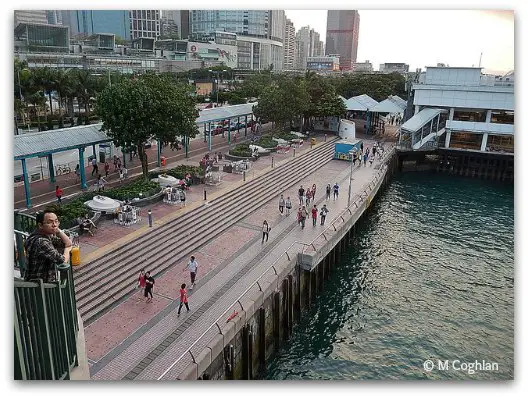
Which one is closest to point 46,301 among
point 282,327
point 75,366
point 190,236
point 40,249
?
point 40,249

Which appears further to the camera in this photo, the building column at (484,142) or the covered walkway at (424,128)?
the covered walkway at (424,128)

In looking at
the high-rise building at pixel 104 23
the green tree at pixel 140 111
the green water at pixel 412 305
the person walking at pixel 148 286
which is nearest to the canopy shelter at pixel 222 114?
the green tree at pixel 140 111

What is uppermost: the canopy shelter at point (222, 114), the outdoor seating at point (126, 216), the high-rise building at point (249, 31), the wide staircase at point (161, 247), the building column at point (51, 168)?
the high-rise building at point (249, 31)

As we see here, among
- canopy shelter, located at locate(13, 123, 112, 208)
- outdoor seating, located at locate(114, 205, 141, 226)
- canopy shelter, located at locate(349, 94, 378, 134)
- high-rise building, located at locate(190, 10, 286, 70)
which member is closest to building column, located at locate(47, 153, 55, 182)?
canopy shelter, located at locate(13, 123, 112, 208)

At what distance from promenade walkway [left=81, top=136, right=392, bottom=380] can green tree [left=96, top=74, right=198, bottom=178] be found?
510 centimetres

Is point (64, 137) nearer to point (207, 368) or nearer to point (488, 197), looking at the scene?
point (207, 368)

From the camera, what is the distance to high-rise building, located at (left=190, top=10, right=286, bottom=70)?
471 ft

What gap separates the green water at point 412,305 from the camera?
1756cm

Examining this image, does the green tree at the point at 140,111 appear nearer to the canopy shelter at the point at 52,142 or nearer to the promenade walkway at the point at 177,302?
the canopy shelter at the point at 52,142

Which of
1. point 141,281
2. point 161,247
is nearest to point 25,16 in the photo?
point 161,247

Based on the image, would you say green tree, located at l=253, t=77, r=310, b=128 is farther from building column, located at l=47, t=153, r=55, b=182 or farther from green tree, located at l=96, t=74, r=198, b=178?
Result: building column, located at l=47, t=153, r=55, b=182

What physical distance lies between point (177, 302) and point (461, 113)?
156 ft

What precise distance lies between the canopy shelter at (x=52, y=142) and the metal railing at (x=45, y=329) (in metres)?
18.3

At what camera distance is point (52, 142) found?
88.3ft
